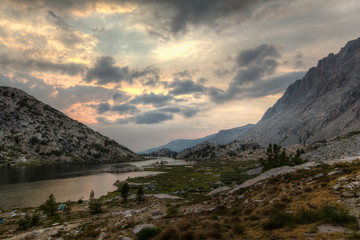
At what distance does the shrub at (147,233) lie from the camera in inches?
573

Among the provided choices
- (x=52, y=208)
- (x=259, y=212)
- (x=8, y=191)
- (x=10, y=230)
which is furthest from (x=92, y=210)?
(x=8, y=191)

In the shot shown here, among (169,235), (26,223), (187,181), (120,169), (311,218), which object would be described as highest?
(311,218)

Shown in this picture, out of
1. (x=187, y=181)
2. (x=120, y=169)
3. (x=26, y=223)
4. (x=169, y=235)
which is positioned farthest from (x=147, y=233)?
(x=120, y=169)

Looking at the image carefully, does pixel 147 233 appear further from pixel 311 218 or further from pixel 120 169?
pixel 120 169

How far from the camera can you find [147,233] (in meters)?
14.8

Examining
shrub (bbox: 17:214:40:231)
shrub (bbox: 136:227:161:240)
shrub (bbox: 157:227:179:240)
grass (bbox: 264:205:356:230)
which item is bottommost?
shrub (bbox: 17:214:40:231)

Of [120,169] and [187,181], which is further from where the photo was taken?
[120,169]

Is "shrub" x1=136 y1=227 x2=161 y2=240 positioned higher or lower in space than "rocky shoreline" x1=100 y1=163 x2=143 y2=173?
higher

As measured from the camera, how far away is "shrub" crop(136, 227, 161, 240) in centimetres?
1456

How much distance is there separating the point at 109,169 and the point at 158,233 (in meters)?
161

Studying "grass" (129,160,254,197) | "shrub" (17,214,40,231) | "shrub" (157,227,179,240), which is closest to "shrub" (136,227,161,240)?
"shrub" (157,227,179,240)

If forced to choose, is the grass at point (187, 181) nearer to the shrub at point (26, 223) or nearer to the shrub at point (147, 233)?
the shrub at point (26, 223)

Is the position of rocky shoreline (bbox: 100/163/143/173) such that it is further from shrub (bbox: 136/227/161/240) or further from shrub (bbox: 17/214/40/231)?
shrub (bbox: 136/227/161/240)

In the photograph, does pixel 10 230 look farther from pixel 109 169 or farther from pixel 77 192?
pixel 109 169
